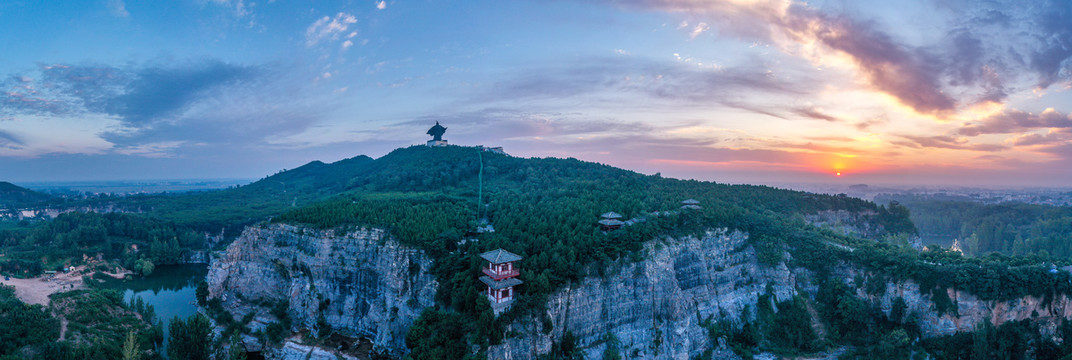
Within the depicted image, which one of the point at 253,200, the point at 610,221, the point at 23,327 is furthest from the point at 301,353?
the point at 253,200

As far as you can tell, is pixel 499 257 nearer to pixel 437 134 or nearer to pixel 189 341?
pixel 189 341

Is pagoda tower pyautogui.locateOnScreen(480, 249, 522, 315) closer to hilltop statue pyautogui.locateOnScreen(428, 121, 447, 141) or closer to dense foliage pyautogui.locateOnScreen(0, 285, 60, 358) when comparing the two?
dense foliage pyautogui.locateOnScreen(0, 285, 60, 358)

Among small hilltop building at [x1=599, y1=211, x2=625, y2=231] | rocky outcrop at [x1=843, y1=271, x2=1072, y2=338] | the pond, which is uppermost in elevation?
small hilltop building at [x1=599, y1=211, x2=625, y2=231]

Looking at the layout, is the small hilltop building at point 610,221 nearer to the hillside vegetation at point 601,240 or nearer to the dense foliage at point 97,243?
the hillside vegetation at point 601,240

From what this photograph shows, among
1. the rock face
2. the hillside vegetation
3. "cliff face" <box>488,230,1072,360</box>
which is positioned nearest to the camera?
"cliff face" <box>488,230,1072,360</box>

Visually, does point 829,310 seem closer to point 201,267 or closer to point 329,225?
point 329,225

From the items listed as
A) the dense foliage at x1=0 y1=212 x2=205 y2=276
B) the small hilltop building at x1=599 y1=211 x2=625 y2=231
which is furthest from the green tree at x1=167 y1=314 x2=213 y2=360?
the dense foliage at x1=0 y1=212 x2=205 y2=276
